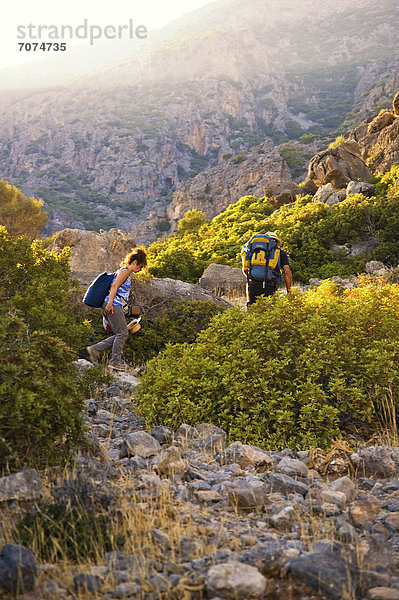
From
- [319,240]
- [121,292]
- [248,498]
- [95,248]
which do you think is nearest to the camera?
[248,498]

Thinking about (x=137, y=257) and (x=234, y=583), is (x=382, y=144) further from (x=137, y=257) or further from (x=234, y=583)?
(x=234, y=583)

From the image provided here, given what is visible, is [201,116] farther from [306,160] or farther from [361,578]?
[361,578]

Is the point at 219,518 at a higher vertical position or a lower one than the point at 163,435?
higher

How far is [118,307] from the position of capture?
24.9 ft

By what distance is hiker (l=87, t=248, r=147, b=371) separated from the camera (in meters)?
7.45

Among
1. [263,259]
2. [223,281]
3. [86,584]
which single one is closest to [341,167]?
[223,281]

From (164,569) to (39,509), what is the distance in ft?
2.97

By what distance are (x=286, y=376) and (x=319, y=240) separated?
1209cm

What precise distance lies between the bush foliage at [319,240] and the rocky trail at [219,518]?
9.83 meters

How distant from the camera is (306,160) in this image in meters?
57.3

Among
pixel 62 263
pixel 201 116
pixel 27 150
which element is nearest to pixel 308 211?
pixel 62 263

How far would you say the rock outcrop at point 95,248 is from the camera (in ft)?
46.0

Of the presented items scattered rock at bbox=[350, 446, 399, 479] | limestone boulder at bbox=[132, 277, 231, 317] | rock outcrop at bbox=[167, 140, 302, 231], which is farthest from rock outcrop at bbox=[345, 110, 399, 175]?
rock outcrop at bbox=[167, 140, 302, 231]

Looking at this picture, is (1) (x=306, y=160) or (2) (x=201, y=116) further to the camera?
(2) (x=201, y=116)
